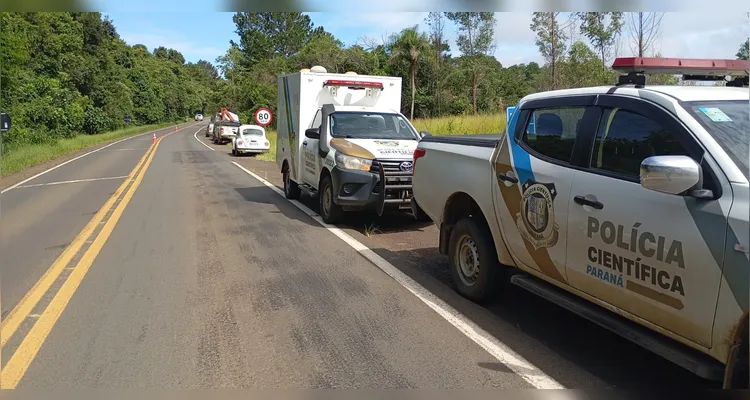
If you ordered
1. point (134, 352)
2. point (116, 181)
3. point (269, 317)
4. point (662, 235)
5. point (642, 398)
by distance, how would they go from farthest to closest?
point (116, 181) → point (269, 317) → point (134, 352) → point (642, 398) → point (662, 235)

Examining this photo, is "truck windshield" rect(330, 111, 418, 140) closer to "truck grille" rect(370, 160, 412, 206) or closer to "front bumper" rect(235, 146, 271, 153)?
"truck grille" rect(370, 160, 412, 206)

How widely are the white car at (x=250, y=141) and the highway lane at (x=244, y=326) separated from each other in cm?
2053

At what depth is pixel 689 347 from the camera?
331 cm

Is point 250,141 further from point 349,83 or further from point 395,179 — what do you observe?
point 395,179

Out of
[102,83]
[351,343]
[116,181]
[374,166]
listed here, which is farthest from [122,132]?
[351,343]

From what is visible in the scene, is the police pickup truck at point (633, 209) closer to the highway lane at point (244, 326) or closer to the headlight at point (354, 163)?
the highway lane at point (244, 326)

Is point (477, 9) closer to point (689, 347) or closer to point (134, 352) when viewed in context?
point (689, 347)

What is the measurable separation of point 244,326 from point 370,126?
587 centimetres

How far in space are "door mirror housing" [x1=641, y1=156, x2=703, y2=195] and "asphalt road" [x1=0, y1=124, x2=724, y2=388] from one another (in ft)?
4.72

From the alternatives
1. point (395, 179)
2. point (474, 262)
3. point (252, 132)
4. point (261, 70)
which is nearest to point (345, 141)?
point (395, 179)

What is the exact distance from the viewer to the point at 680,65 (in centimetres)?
402

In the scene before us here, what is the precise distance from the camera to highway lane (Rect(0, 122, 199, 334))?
6.54 m

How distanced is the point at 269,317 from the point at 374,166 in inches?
161

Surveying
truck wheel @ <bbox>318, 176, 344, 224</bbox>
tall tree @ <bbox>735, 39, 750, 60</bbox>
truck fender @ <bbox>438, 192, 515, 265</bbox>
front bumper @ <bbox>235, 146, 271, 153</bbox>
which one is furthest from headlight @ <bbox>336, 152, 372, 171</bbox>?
front bumper @ <bbox>235, 146, 271, 153</bbox>
